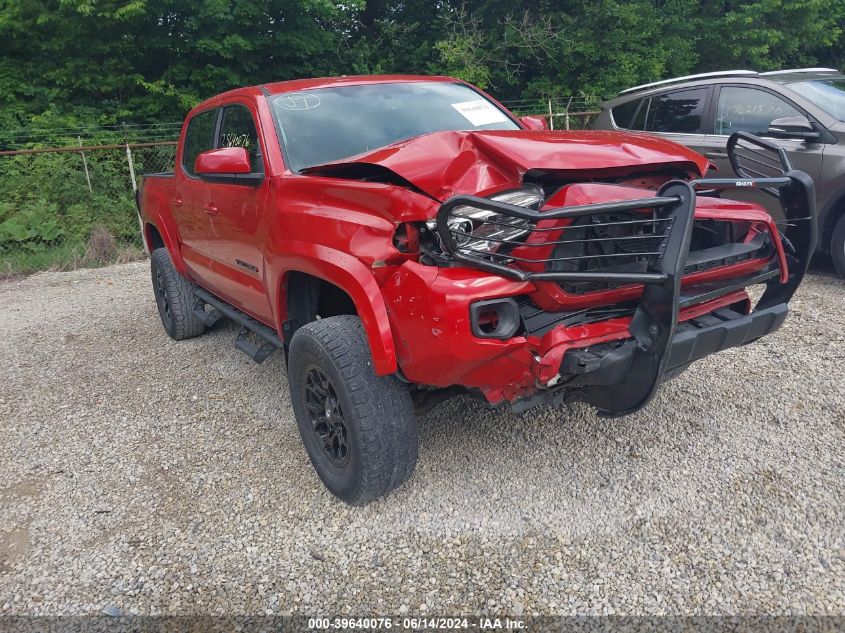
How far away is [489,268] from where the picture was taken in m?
2.25

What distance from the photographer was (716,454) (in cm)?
308

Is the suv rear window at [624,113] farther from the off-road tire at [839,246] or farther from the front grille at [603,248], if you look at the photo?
the front grille at [603,248]

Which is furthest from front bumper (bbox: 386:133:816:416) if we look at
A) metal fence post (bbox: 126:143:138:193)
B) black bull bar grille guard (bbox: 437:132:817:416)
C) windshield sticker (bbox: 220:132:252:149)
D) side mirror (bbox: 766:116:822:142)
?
metal fence post (bbox: 126:143:138:193)

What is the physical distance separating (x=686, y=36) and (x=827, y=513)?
1560 cm

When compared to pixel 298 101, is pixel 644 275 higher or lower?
lower

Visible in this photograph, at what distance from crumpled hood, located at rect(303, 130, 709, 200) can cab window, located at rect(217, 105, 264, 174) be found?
37.8 inches

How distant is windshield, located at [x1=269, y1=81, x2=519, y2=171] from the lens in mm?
3375

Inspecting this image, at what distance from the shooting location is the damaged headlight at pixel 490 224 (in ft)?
7.56

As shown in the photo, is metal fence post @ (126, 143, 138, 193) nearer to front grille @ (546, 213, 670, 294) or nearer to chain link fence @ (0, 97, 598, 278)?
chain link fence @ (0, 97, 598, 278)

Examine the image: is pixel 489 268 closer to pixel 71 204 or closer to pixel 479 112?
pixel 479 112

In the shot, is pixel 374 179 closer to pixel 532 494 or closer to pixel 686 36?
pixel 532 494

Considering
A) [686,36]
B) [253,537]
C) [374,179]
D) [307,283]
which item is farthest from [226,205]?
[686,36]

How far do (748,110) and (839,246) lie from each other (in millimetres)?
1451

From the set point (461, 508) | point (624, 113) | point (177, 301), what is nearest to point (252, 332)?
point (177, 301)
